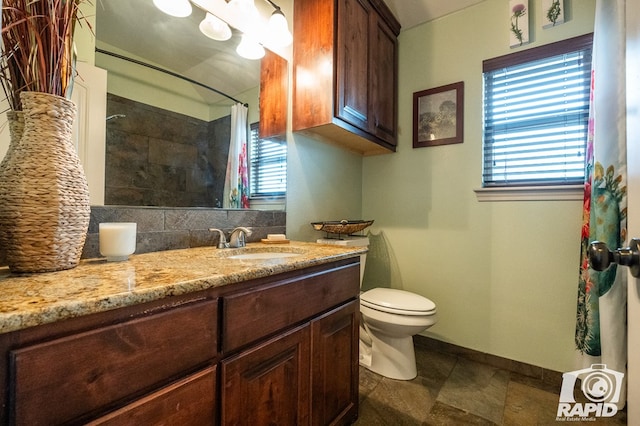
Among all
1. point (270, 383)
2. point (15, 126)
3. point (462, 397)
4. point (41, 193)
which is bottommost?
point (462, 397)

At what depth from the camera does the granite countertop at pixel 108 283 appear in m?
0.45

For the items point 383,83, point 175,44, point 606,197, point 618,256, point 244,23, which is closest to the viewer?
point 618,256

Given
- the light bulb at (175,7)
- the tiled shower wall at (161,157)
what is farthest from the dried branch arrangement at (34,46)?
the light bulb at (175,7)

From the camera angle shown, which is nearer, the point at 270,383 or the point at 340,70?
the point at 270,383

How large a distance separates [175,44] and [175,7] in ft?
0.49

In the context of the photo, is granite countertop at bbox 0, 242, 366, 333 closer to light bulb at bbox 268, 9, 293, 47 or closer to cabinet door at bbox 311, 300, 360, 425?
cabinet door at bbox 311, 300, 360, 425

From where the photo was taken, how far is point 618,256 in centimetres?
52

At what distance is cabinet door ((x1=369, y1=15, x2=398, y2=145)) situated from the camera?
1871 mm

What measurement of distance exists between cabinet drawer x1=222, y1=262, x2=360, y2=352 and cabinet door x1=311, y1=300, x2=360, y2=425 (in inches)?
2.8

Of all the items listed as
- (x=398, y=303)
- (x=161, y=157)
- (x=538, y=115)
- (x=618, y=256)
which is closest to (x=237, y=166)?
(x=161, y=157)

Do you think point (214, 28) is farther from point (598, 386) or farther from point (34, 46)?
point (598, 386)

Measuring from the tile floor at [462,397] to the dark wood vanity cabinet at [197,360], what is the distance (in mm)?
419

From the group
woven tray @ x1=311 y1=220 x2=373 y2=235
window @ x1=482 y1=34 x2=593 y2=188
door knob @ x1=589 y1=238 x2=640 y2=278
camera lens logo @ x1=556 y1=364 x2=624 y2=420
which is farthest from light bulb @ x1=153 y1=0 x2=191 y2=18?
camera lens logo @ x1=556 y1=364 x2=624 y2=420

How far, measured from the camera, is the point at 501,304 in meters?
1.78
